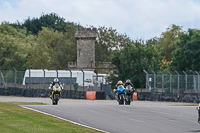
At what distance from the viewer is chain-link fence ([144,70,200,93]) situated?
140ft

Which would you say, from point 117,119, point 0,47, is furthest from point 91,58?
point 117,119

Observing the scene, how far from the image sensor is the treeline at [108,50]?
6681 cm

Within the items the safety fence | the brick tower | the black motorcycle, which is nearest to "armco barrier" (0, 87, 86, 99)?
the safety fence

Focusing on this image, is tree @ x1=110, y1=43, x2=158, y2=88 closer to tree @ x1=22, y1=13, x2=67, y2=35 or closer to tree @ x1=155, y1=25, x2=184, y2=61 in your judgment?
tree @ x1=155, y1=25, x2=184, y2=61

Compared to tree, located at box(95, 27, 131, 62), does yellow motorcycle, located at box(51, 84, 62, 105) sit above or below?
below

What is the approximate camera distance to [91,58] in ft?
351

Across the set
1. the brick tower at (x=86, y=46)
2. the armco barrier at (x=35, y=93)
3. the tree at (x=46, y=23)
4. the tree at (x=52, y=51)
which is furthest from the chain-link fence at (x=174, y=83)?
the tree at (x=46, y=23)

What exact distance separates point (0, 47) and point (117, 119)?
73922mm

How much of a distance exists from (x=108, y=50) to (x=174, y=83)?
7753cm

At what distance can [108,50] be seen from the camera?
4759 inches

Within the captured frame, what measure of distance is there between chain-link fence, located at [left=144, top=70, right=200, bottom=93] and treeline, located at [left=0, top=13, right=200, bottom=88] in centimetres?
1965

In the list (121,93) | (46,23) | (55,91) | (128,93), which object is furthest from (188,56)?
(46,23)

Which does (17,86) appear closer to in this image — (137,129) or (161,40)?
(137,129)

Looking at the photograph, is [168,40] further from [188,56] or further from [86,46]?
[188,56]
